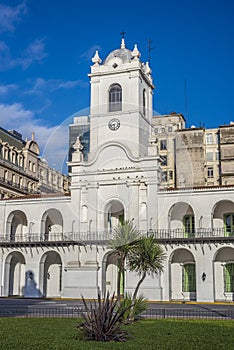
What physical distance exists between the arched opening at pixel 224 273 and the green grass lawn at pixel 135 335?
20.9 m

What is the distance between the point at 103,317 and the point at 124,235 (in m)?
10.5

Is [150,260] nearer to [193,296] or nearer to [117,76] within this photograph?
[193,296]

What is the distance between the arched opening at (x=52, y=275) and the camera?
5197 cm

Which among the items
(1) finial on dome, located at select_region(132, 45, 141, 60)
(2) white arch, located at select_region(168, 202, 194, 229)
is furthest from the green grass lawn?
(1) finial on dome, located at select_region(132, 45, 141, 60)

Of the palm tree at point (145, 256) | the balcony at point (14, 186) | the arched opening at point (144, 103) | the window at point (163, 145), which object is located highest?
the window at point (163, 145)


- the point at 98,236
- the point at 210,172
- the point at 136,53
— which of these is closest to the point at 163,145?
the point at 210,172

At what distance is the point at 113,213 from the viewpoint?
165 feet

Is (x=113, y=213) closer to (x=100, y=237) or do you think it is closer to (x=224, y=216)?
(x=100, y=237)

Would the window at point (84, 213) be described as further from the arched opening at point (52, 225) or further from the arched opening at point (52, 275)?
the arched opening at point (52, 275)

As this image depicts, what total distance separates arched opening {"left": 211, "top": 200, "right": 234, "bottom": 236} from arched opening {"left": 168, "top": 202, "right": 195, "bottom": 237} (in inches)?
85.0

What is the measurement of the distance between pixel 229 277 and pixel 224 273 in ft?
1.86

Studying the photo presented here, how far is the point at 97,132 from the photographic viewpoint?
5253 cm

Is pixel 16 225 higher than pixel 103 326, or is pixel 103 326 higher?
pixel 16 225

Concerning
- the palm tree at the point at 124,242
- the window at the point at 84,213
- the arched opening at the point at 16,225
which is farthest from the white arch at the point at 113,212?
the palm tree at the point at 124,242
